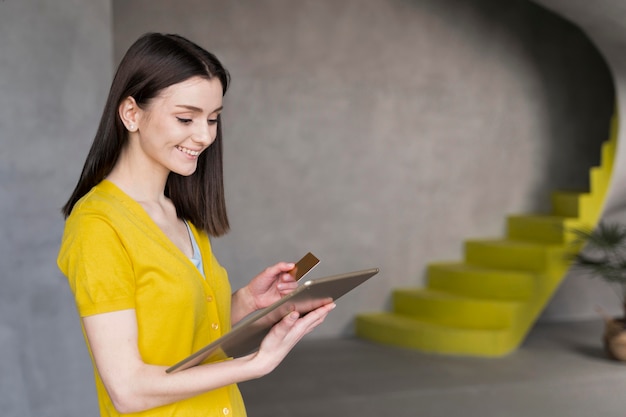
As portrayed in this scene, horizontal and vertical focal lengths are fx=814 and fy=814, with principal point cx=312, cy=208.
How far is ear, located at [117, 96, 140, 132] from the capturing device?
1.36 m

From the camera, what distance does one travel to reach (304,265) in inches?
61.6

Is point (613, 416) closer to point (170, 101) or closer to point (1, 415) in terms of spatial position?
point (1, 415)

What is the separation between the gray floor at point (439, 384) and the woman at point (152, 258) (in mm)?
3066

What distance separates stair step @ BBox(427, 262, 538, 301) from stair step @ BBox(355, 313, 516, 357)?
0.46 meters

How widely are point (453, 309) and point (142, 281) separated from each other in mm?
5061

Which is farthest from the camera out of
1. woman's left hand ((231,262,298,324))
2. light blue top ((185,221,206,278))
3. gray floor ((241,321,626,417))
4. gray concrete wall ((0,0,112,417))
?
gray floor ((241,321,626,417))

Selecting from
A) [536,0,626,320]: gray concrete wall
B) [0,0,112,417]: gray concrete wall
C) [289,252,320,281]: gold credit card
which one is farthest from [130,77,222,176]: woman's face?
[536,0,626,320]: gray concrete wall

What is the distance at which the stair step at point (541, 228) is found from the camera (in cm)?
612

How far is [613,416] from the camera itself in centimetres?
436

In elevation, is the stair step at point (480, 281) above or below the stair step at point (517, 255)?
below

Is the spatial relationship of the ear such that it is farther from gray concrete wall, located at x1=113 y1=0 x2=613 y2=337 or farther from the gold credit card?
gray concrete wall, located at x1=113 y1=0 x2=613 y2=337

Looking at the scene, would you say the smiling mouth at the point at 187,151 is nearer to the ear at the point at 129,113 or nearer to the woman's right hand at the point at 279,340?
the ear at the point at 129,113

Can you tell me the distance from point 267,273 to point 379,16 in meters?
5.16

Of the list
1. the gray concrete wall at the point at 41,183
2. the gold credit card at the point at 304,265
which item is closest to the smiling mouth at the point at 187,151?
the gold credit card at the point at 304,265
